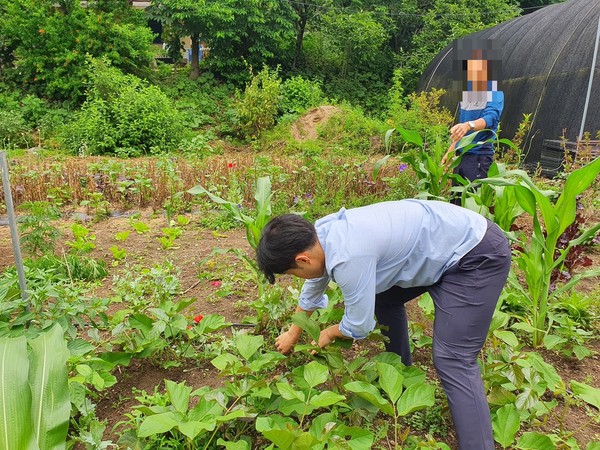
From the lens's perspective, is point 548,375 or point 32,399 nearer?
point 32,399

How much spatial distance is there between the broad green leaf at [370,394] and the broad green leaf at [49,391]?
0.93 m

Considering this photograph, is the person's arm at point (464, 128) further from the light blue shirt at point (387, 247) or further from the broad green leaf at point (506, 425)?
the broad green leaf at point (506, 425)

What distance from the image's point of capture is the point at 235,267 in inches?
139

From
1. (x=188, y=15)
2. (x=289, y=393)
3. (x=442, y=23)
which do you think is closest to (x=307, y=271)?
(x=289, y=393)

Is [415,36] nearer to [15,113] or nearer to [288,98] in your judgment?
[288,98]

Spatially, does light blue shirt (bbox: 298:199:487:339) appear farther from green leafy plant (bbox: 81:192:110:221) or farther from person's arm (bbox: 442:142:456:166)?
green leafy plant (bbox: 81:192:110:221)

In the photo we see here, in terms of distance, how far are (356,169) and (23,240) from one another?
11.0 ft

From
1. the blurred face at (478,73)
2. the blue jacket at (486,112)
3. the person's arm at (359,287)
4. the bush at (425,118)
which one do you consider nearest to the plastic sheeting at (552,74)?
the bush at (425,118)

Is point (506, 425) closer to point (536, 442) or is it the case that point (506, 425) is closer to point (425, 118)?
point (536, 442)

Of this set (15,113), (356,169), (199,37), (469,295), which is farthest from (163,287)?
(199,37)

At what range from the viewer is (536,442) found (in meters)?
1.71

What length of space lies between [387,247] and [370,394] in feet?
1.66

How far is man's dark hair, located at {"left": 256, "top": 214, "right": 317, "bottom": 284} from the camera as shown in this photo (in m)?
1.67

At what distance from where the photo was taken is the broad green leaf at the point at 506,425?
174cm
